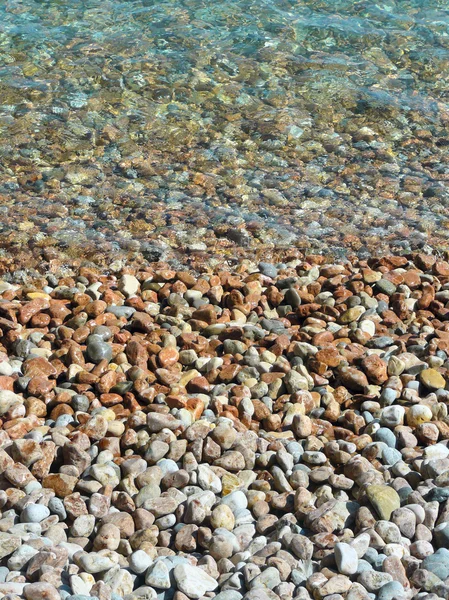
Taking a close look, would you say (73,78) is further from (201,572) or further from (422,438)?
(201,572)

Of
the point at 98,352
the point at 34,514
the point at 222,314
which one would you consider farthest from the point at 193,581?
the point at 222,314

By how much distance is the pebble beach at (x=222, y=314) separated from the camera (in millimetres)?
2875

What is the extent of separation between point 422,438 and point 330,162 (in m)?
3.58

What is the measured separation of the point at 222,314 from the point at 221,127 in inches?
118

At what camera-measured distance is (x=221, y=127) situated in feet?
23.3

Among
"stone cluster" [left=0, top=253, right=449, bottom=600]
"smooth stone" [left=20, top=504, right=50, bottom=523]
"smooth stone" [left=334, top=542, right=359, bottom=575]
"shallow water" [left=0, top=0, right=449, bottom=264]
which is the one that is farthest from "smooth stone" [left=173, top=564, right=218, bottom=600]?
"shallow water" [left=0, top=0, right=449, bottom=264]

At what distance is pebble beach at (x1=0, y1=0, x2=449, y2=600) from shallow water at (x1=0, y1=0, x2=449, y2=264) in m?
0.03

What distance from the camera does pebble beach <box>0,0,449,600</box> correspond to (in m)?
2.88

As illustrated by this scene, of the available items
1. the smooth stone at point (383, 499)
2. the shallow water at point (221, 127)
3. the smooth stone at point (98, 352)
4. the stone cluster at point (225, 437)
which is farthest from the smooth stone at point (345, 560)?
the shallow water at point (221, 127)

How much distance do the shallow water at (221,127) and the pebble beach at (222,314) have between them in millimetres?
26

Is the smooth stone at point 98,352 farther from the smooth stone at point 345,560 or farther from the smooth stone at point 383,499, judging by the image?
the smooth stone at point 345,560

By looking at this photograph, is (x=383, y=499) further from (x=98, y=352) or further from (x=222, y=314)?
(x=222, y=314)

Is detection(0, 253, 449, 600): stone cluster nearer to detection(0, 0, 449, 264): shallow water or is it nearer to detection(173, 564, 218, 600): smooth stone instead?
detection(173, 564, 218, 600): smooth stone

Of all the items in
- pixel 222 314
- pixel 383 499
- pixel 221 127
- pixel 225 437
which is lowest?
pixel 221 127
